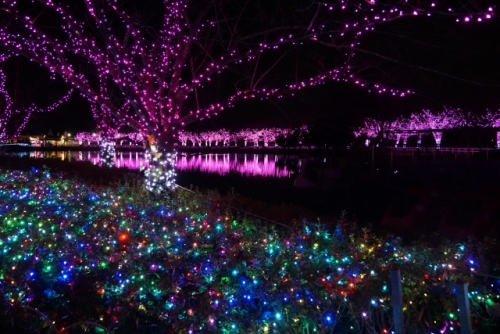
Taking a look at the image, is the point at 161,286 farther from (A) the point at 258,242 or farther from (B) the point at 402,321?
(B) the point at 402,321

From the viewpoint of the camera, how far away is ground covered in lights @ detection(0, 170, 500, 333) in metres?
3.49

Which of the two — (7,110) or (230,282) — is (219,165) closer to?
(7,110)

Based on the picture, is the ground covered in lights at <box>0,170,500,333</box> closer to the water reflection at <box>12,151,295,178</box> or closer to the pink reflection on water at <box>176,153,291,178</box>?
the water reflection at <box>12,151,295,178</box>

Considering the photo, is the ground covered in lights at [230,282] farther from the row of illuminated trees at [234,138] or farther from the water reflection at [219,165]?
the row of illuminated trees at [234,138]

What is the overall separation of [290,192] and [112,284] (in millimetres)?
14031

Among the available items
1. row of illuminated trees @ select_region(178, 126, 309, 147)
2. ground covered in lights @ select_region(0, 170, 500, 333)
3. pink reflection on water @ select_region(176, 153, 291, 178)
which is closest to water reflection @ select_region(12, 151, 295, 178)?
pink reflection on water @ select_region(176, 153, 291, 178)

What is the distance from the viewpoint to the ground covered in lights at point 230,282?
11.5 ft

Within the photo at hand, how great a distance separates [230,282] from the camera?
4059mm

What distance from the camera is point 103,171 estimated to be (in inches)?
615

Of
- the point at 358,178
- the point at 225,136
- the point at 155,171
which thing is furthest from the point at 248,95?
the point at 225,136

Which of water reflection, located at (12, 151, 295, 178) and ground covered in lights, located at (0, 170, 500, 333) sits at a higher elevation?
ground covered in lights, located at (0, 170, 500, 333)

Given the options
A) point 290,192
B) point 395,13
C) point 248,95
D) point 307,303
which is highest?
point 395,13

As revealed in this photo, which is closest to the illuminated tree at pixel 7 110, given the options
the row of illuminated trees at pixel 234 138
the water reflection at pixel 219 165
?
the water reflection at pixel 219 165

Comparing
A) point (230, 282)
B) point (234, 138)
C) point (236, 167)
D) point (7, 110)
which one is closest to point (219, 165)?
point (236, 167)
